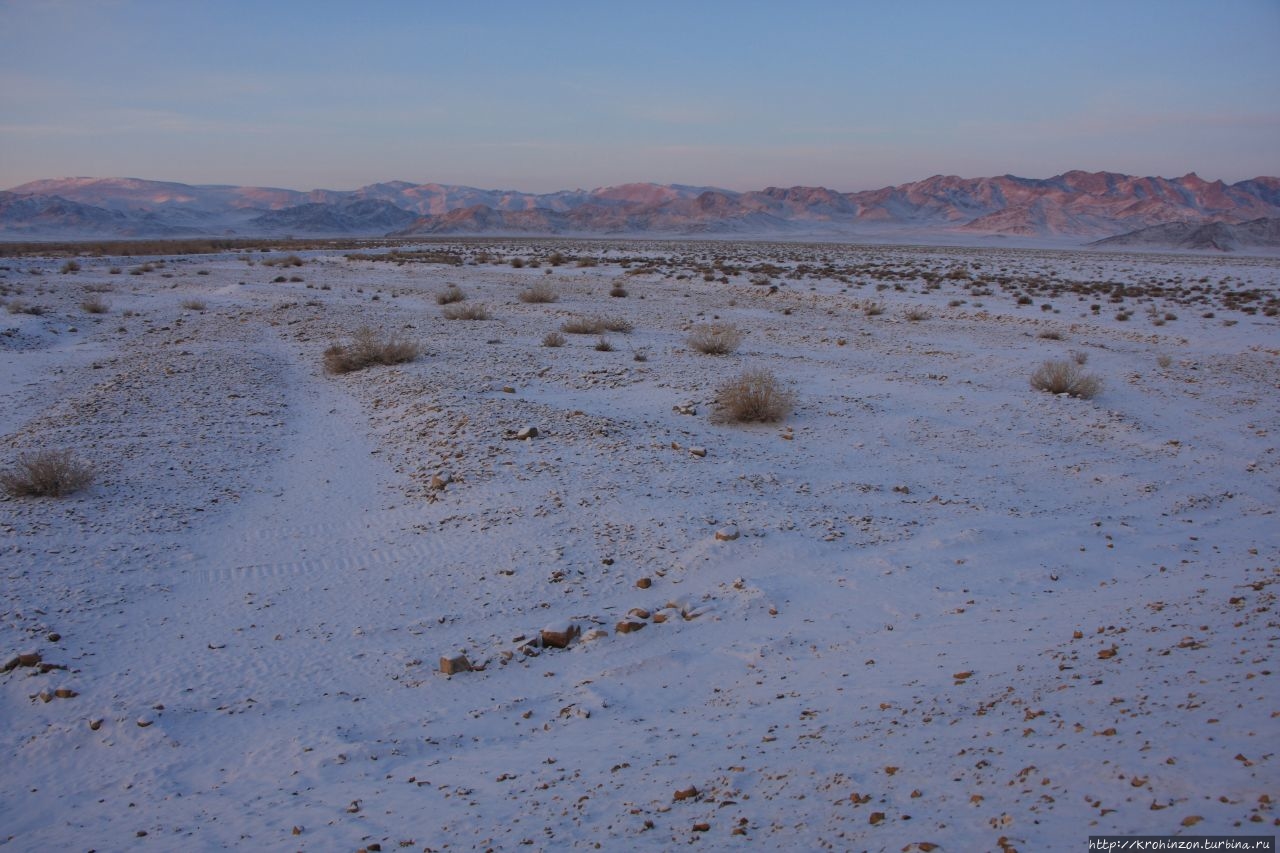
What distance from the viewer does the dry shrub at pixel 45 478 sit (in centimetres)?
770

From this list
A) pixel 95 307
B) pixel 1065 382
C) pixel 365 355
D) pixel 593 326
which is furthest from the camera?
pixel 95 307

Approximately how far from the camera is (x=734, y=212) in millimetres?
149500

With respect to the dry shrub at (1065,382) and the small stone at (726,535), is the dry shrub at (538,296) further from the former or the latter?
the small stone at (726,535)

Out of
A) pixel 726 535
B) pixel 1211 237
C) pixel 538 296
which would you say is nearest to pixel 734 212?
pixel 1211 237

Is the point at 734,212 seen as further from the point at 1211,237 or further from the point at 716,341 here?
the point at 716,341

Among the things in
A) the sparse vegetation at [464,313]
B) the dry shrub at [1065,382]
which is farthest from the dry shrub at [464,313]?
the dry shrub at [1065,382]

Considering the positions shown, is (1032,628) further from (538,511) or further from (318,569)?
(318,569)

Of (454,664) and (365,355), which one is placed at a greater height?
(365,355)

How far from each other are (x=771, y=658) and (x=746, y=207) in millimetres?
158123

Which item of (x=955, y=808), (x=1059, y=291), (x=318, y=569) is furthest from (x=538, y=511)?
(x=1059, y=291)

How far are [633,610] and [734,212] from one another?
150391 mm

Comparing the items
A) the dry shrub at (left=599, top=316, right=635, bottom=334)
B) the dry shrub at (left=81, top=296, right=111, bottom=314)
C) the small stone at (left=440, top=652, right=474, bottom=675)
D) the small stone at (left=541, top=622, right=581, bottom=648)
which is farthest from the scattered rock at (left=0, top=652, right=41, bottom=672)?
the dry shrub at (left=81, top=296, right=111, bottom=314)

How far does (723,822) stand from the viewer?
349cm

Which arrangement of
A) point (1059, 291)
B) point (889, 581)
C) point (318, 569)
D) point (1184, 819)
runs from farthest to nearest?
point (1059, 291)
point (318, 569)
point (889, 581)
point (1184, 819)
